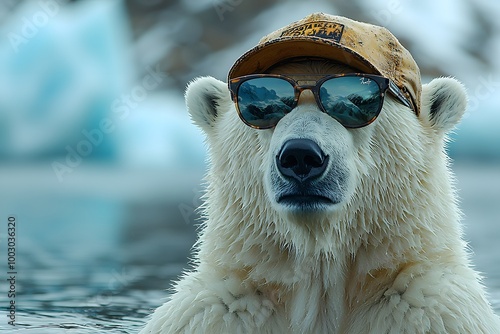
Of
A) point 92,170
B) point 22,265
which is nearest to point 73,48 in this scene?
point 92,170

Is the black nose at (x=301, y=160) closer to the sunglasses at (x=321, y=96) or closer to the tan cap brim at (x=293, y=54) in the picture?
the sunglasses at (x=321, y=96)

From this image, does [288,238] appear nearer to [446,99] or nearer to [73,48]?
[446,99]

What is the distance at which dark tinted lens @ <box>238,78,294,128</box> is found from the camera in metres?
2.92

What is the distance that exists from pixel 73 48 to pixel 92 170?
2539 centimetres

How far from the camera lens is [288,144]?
2.66 metres

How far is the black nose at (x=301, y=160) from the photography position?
8.69 ft

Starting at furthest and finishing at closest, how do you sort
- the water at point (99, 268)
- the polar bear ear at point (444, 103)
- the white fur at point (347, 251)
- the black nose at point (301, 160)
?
the water at point (99, 268) → the polar bear ear at point (444, 103) → the white fur at point (347, 251) → the black nose at point (301, 160)

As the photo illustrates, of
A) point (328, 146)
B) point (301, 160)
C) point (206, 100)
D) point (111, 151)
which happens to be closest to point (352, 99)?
point (328, 146)

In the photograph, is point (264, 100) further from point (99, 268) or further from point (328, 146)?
point (99, 268)

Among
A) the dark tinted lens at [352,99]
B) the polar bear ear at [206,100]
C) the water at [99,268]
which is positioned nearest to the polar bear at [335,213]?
the dark tinted lens at [352,99]

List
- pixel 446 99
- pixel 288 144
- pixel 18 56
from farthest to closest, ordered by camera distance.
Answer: pixel 18 56, pixel 446 99, pixel 288 144

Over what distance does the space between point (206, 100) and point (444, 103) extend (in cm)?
99

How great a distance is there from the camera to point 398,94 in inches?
119

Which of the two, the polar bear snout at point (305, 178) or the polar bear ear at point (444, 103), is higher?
the polar bear ear at point (444, 103)
